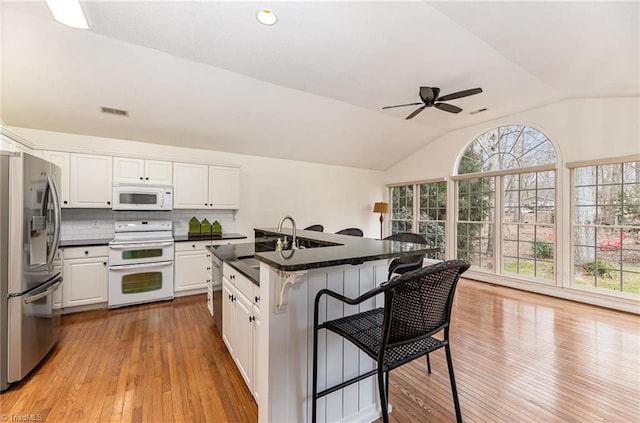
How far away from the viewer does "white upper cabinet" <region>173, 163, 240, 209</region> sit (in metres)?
4.22

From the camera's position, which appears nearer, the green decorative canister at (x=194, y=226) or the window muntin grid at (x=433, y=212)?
the green decorative canister at (x=194, y=226)

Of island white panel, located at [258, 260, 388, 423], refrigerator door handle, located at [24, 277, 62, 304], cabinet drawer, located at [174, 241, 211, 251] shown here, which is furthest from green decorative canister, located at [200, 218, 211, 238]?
island white panel, located at [258, 260, 388, 423]

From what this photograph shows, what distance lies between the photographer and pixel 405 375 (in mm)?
2213

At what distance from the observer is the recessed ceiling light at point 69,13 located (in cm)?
204

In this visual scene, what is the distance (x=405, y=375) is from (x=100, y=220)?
14.9 feet

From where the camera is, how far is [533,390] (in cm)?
202

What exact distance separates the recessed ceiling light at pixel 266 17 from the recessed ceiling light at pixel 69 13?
52.9 inches

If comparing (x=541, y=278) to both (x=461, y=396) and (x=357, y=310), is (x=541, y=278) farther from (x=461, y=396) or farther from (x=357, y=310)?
(x=357, y=310)

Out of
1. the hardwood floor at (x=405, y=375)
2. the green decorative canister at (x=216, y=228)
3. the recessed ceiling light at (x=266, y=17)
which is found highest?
the recessed ceiling light at (x=266, y=17)

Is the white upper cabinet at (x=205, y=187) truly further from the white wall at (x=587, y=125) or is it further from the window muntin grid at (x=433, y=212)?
the white wall at (x=587, y=125)

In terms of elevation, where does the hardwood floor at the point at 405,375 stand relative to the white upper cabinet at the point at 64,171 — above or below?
below

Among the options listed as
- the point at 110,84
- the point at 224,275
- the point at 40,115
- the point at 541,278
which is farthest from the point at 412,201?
the point at 40,115

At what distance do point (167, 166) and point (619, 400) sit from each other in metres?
5.36

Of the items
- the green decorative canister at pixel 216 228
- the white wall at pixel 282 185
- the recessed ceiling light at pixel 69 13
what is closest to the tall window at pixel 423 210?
the white wall at pixel 282 185
